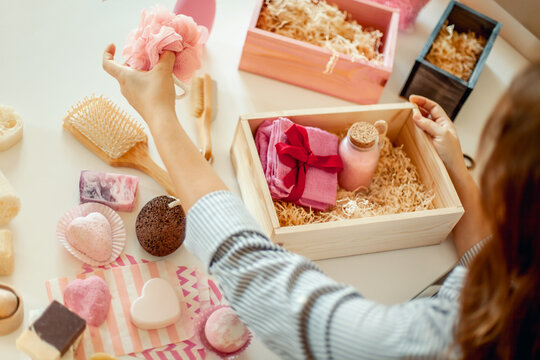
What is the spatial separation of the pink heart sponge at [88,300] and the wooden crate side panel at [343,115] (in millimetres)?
435

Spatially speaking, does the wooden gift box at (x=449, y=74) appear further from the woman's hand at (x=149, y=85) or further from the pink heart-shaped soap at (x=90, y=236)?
the pink heart-shaped soap at (x=90, y=236)

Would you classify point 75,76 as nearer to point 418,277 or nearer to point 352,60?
point 352,60

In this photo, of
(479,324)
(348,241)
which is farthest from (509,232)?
(348,241)

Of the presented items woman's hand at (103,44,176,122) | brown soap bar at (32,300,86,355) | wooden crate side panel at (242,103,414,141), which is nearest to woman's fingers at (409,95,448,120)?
wooden crate side panel at (242,103,414,141)

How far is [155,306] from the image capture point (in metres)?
0.93

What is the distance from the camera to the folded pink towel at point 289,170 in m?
1.05

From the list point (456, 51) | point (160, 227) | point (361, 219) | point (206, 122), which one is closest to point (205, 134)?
point (206, 122)

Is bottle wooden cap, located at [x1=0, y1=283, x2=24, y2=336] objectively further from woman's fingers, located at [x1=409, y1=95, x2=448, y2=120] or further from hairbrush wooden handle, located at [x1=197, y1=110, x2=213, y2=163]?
woman's fingers, located at [x1=409, y1=95, x2=448, y2=120]

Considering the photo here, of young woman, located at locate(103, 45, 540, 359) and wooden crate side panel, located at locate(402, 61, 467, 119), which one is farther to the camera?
wooden crate side panel, located at locate(402, 61, 467, 119)

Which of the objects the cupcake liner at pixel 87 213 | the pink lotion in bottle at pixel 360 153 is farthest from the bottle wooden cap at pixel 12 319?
the pink lotion in bottle at pixel 360 153

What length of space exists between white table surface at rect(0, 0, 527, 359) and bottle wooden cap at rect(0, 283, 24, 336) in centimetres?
2

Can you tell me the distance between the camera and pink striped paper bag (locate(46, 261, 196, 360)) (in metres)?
0.89

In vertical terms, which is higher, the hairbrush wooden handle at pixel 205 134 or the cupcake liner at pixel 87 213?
the hairbrush wooden handle at pixel 205 134

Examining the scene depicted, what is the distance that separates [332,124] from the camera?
1186mm
